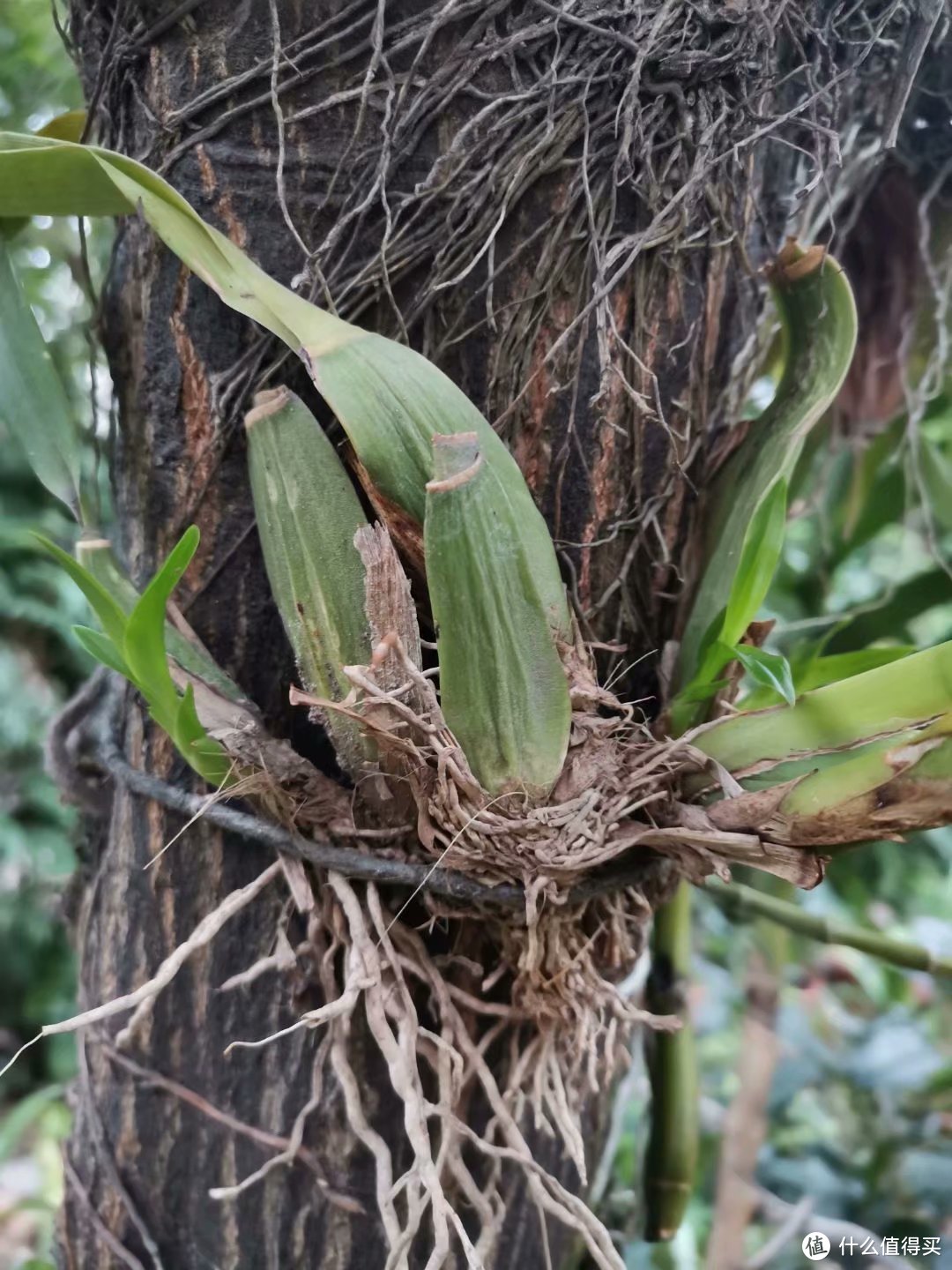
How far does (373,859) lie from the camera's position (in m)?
0.46

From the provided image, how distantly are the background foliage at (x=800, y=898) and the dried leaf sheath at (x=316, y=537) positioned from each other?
0.17m

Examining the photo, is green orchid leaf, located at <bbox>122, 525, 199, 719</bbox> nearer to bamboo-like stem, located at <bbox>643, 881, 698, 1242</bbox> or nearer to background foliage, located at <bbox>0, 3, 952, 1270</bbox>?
background foliage, located at <bbox>0, 3, 952, 1270</bbox>

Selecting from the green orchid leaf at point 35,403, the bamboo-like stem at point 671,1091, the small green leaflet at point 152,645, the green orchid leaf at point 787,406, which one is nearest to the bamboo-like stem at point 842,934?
the bamboo-like stem at point 671,1091

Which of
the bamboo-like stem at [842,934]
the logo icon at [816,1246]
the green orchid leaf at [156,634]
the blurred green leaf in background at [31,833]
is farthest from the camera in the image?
the blurred green leaf in background at [31,833]

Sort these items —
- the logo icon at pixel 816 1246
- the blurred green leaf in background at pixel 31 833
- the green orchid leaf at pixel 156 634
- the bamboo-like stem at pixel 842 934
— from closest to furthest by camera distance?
the green orchid leaf at pixel 156 634 → the bamboo-like stem at pixel 842 934 → the logo icon at pixel 816 1246 → the blurred green leaf in background at pixel 31 833

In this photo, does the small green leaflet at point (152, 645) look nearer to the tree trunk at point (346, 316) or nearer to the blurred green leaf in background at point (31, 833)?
the tree trunk at point (346, 316)

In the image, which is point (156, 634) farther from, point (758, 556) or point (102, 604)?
point (758, 556)

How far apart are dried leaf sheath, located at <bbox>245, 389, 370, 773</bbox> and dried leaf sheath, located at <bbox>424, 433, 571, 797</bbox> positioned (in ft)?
0.20

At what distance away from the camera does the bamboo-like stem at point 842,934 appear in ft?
2.30

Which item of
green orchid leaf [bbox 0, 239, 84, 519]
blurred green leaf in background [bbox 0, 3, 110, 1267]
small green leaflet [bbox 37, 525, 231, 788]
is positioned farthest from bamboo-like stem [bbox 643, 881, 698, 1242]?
blurred green leaf in background [bbox 0, 3, 110, 1267]

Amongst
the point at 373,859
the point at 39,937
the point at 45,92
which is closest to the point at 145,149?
the point at 373,859

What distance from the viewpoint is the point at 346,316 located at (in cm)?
48

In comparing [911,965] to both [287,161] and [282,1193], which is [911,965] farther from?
[287,161]

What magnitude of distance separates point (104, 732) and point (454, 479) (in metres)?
0.33
